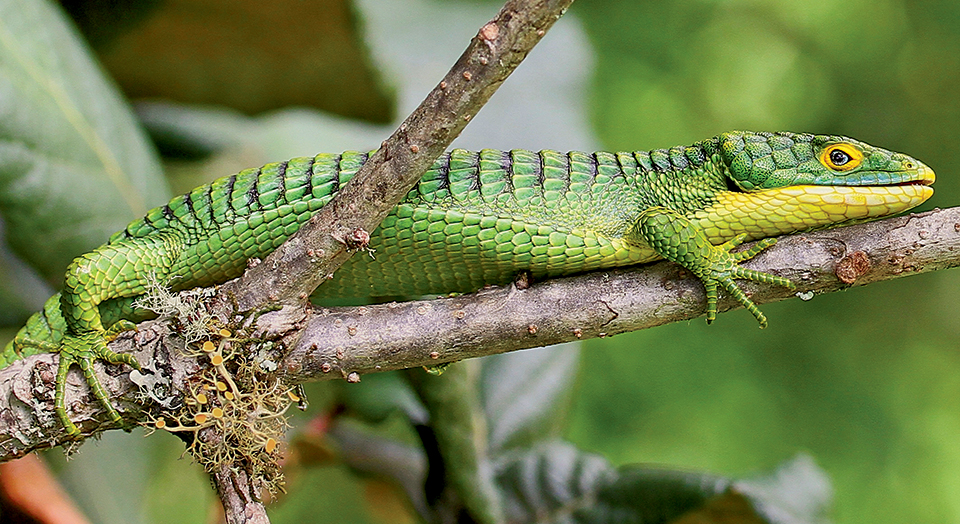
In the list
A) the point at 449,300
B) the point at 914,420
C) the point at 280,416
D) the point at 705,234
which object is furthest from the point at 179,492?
the point at 914,420

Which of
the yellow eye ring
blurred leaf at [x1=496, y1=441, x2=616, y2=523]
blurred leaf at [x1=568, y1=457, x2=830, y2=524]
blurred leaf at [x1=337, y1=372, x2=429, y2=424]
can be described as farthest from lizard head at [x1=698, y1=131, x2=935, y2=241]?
blurred leaf at [x1=337, y1=372, x2=429, y2=424]

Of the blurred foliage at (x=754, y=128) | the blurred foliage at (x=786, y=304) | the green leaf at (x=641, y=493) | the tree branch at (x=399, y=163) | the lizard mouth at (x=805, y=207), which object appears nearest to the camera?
the tree branch at (x=399, y=163)

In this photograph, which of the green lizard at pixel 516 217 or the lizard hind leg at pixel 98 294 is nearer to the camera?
the lizard hind leg at pixel 98 294

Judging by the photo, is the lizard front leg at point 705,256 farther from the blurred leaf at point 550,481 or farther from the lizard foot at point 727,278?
the blurred leaf at point 550,481

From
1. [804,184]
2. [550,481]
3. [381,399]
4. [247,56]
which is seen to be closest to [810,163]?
[804,184]

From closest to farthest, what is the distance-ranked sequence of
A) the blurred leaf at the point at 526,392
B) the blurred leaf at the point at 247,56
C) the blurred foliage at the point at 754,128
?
the blurred leaf at the point at 526,392 < the blurred leaf at the point at 247,56 < the blurred foliage at the point at 754,128

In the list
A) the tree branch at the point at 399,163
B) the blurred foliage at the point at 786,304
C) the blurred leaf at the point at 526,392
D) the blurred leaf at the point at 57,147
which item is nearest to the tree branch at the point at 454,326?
the tree branch at the point at 399,163

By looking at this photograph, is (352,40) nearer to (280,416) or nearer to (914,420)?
(280,416)

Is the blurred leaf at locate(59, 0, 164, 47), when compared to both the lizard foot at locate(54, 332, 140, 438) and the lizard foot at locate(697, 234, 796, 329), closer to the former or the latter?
the lizard foot at locate(54, 332, 140, 438)
